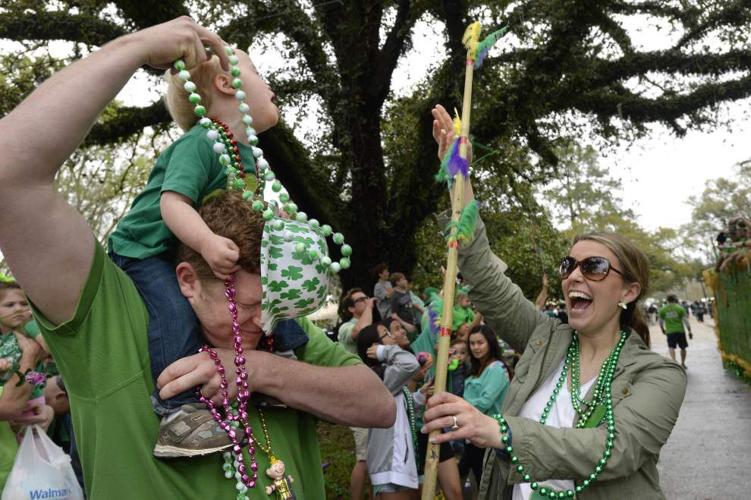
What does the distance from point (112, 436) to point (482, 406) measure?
494cm

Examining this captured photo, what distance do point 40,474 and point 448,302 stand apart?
209cm

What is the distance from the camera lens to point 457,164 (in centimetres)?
251

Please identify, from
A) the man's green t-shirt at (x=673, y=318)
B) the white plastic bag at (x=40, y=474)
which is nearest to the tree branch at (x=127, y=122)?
the white plastic bag at (x=40, y=474)

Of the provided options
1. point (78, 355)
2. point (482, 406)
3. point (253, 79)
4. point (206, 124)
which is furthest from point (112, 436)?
point (482, 406)

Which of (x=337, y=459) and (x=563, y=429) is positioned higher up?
(x=563, y=429)

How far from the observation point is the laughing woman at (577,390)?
231 cm

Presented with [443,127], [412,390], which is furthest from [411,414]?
[443,127]

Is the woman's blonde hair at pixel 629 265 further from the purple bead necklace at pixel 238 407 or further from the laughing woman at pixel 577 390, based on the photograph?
the purple bead necklace at pixel 238 407

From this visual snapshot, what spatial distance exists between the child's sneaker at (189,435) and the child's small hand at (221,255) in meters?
0.33

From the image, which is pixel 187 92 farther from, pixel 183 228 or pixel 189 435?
pixel 189 435

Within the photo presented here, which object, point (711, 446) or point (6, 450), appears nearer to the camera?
point (6, 450)

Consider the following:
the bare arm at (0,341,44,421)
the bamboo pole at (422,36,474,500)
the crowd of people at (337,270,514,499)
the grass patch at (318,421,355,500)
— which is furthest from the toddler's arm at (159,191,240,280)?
the grass patch at (318,421,355,500)

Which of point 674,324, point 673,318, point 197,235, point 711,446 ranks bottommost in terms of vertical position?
point 711,446

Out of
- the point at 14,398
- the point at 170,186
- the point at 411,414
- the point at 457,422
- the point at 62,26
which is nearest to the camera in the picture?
the point at 170,186
